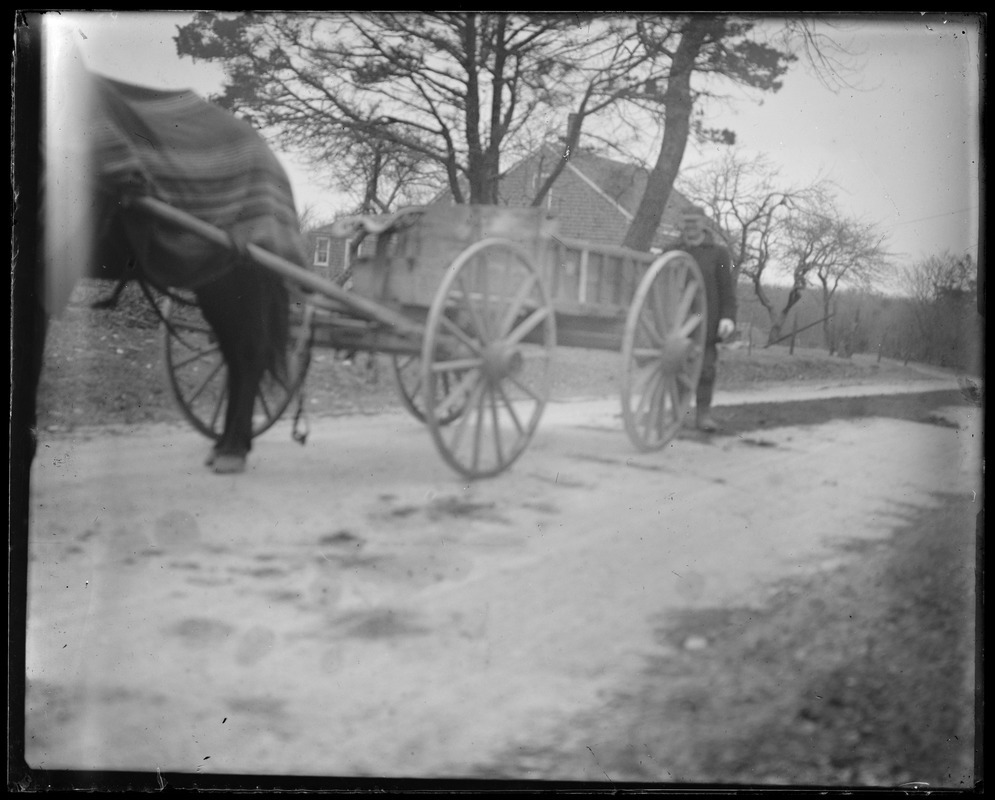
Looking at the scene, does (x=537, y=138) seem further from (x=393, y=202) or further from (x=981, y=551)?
(x=981, y=551)

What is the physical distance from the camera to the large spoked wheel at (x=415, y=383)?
248cm

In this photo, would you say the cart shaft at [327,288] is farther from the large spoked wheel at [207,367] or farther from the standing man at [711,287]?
the standing man at [711,287]

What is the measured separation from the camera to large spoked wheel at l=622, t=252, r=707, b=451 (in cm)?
258

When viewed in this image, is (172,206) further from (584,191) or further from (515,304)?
(584,191)

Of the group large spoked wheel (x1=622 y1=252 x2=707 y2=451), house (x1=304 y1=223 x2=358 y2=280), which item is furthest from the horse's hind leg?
large spoked wheel (x1=622 y1=252 x2=707 y2=451)

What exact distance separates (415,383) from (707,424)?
89 cm

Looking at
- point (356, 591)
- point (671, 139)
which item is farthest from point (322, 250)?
point (671, 139)

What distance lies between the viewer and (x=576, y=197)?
2596 millimetres

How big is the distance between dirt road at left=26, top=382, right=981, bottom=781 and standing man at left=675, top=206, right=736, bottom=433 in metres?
0.30

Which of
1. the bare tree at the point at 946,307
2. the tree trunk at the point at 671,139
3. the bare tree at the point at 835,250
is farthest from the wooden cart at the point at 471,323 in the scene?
the bare tree at the point at 946,307

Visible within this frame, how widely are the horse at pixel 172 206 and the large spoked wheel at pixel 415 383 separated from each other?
340 mm

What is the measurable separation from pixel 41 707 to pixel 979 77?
10.7 ft
